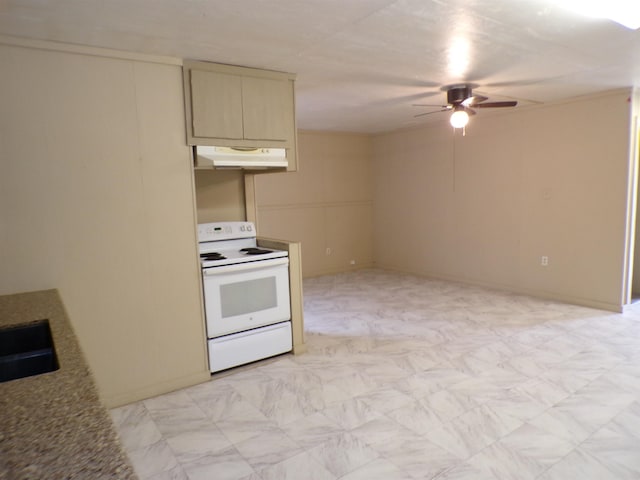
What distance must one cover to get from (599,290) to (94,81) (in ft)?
17.2

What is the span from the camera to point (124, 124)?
9.50ft

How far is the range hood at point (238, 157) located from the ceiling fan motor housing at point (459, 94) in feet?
5.95

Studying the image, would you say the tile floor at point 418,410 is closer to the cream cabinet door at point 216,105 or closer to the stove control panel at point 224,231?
the stove control panel at point 224,231

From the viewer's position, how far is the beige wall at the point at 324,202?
6680 millimetres

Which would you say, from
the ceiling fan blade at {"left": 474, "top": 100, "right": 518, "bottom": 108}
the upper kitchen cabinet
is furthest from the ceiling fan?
the upper kitchen cabinet

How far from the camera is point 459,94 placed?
166 inches

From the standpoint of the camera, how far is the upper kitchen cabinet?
3.15 m

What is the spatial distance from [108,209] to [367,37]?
202 cm

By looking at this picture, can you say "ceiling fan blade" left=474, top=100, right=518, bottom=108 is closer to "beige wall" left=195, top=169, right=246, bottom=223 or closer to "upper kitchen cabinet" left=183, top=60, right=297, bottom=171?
"upper kitchen cabinet" left=183, top=60, right=297, bottom=171

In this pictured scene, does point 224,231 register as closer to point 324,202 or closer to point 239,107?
point 239,107

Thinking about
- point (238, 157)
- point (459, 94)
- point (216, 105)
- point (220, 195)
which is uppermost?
point (459, 94)

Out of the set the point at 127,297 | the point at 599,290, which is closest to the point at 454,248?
the point at 599,290

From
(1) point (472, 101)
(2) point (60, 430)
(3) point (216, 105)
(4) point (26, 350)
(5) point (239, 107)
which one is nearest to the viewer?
(2) point (60, 430)

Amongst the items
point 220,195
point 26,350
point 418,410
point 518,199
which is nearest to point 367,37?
point 220,195
